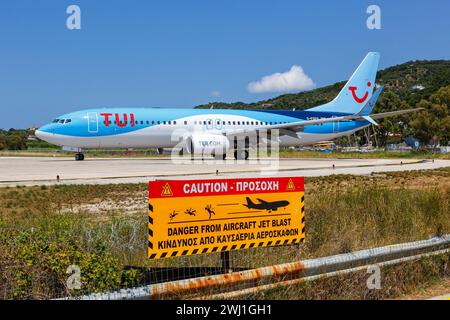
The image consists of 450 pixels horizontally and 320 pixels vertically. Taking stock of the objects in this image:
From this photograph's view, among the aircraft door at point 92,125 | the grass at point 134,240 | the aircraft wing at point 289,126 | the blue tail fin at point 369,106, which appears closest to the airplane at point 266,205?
the grass at point 134,240

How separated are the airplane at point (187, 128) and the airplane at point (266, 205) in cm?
2860

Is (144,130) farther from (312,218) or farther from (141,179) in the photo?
(312,218)

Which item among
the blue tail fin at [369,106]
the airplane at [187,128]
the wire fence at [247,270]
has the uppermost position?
the blue tail fin at [369,106]

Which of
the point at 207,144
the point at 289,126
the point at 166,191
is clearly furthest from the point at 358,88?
the point at 166,191

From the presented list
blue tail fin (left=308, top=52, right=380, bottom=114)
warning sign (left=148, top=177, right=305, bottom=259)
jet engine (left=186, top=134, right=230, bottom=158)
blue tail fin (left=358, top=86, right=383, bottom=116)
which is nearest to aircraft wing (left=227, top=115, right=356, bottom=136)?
jet engine (left=186, top=134, right=230, bottom=158)

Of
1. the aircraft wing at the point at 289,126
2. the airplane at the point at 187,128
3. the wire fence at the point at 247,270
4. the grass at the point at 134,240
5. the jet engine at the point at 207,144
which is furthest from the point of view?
the aircraft wing at the point at 289,126

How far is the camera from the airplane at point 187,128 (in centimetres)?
3584

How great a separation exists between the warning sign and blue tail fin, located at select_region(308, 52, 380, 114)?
42.7m

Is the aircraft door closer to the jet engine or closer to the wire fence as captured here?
the jet engine

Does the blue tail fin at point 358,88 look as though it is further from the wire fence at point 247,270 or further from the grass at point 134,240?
the wire fence at point 247,270

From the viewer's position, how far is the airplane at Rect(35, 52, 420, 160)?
35844 mm

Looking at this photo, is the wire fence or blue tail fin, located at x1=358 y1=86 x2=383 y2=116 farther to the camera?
blue tail fin, located at x1=358 y1=86 x2=383 y2=116

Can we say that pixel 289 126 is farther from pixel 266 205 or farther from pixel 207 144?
pixel 266 205
